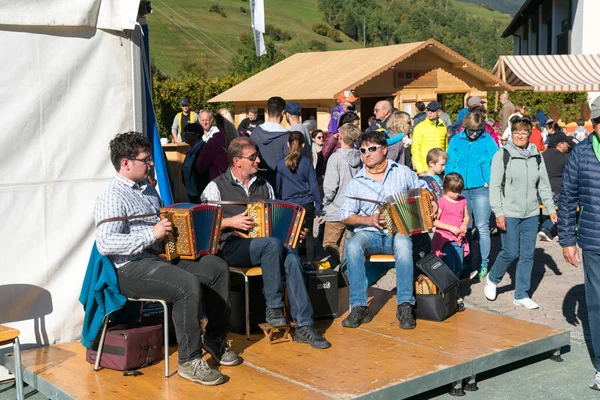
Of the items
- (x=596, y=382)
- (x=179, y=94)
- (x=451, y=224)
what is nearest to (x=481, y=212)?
(x=451, y=224)

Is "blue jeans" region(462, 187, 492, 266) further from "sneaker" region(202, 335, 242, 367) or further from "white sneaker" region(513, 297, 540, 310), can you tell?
"sneaker" region(202, 335, 242, 367)

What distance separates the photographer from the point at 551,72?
2909cm

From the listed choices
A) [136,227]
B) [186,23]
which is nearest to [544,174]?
[136,227]

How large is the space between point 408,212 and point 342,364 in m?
1.72

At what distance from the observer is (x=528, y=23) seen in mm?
53625

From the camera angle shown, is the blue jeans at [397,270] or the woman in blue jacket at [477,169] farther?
the woman in blue jacket at [477,169]

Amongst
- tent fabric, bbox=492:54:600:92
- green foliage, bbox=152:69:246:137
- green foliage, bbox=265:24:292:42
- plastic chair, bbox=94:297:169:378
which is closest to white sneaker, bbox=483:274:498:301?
plastic chair, bbox=94:297:169:378

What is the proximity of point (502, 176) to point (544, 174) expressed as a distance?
0.41 meters

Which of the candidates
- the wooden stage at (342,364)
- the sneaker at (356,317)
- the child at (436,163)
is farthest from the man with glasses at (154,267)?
the child at (436,163)

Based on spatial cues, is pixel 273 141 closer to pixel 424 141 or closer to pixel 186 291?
pixel 424 141

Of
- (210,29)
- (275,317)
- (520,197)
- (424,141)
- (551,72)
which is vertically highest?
(210,29)

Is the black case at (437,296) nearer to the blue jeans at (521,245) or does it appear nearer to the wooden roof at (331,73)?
the blue jeans at (521,245)

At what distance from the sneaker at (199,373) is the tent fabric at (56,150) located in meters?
1.48

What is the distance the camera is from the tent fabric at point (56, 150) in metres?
6.48
